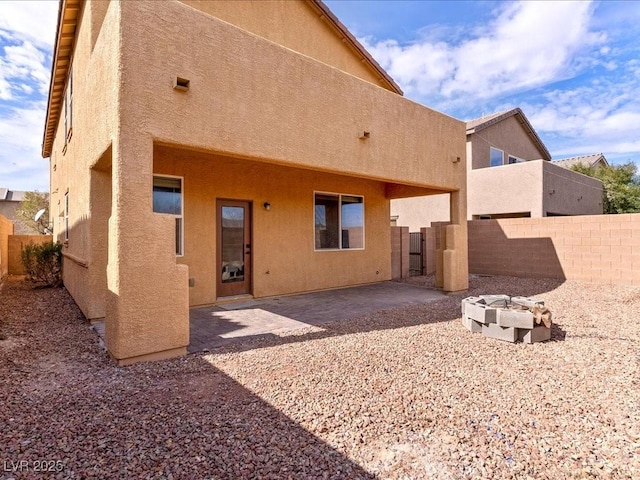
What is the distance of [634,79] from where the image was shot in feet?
61.5

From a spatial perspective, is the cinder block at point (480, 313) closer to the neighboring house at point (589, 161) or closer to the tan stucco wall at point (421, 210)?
the tan stucco wall at point (421, 210)

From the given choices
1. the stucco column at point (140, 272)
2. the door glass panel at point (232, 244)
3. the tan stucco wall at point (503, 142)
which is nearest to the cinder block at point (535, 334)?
the stucco column at point (140, 272)

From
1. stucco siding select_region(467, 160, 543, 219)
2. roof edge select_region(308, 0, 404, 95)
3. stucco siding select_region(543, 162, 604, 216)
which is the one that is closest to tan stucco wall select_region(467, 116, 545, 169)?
stucco siding select_region(467, 160, 543, 219)

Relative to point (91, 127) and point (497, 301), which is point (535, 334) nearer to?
point (497, 301)

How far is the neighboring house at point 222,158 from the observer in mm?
4824

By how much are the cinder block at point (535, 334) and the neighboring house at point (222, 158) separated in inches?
174

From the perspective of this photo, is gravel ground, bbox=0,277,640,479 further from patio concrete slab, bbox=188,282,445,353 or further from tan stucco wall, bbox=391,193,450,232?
tan stucco wall, bbox=391,193,450,232

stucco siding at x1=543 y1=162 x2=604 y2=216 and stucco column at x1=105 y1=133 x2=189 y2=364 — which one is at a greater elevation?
stucco siding at x1=543 y1=162 x2=604 y2=216

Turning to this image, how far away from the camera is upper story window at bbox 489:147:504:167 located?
20625mm

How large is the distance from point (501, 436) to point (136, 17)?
6.58m

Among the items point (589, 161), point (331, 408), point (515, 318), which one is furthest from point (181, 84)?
point (589, 161)

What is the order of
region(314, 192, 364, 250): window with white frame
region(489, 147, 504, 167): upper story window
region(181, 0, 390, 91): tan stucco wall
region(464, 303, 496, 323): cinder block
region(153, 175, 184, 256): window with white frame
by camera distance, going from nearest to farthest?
region(464, 303, 496, 323): cinder block
region(153, 175, 184, 256): window with white frame
region(181, 0, 390, 91): tan stucco wall
region(314, 192, 364, 250): window with white frame
region(489, 147, 504, 167): upper story window

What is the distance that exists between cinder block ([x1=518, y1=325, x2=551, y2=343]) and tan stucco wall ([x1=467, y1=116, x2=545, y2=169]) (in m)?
14.7

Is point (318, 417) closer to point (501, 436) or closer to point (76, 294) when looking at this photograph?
point (501, 436)
